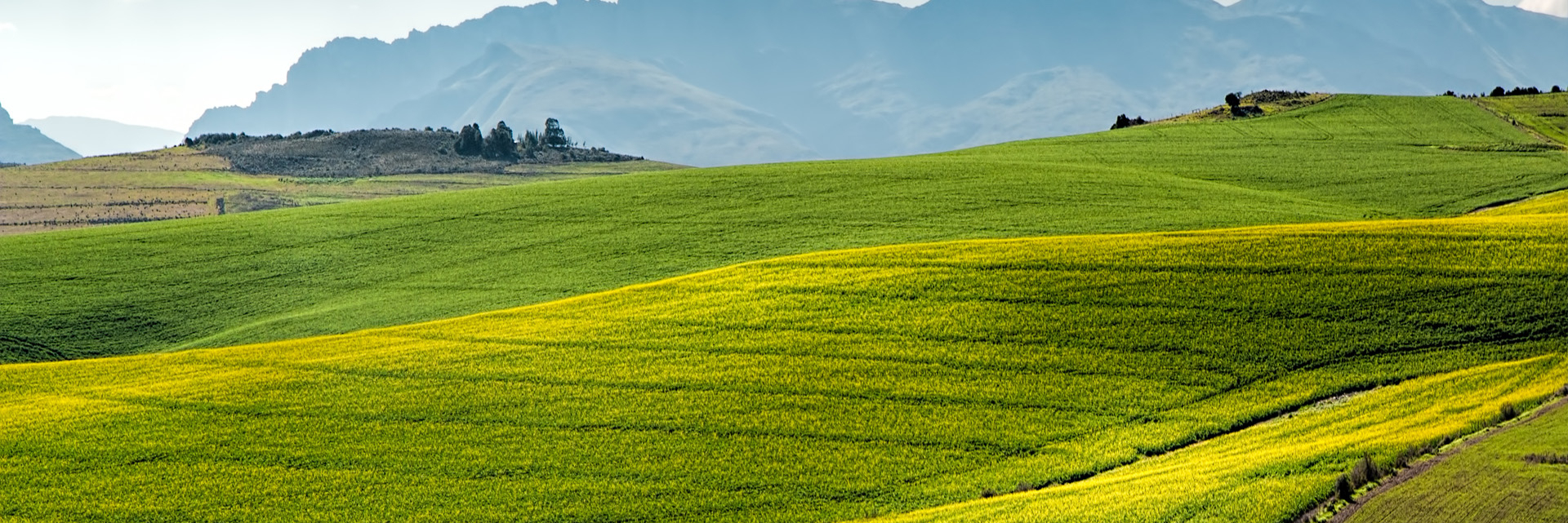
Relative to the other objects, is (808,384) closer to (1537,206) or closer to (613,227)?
(613,227)

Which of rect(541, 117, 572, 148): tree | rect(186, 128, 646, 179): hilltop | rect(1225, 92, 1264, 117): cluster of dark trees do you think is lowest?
rect(186, 128, 646, 179): hilltop

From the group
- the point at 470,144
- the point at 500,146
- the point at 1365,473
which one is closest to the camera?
the point at 1365,473

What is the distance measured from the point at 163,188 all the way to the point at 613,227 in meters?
76.4

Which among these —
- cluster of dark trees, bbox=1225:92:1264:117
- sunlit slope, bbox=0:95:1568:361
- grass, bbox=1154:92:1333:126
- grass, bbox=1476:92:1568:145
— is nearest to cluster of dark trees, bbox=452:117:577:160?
grass, bbox=1154:92:1333:126

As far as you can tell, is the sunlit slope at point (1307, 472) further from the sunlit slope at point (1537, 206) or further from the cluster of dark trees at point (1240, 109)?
the cluster of dark trees at point (1240, 109)

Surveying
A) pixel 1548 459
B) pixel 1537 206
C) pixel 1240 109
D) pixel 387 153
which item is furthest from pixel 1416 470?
pixel 387 153

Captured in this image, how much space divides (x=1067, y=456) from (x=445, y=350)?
1569cm

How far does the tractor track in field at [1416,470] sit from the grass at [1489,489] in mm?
97

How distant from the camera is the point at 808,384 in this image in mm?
24156

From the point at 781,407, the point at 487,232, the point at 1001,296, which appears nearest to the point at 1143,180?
the point at 1001,296

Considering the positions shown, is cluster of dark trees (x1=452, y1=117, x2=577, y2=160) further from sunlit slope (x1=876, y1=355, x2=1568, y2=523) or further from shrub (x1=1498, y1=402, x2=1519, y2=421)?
shrub (x1=1498, y1=402, x2=1519, y2=421)

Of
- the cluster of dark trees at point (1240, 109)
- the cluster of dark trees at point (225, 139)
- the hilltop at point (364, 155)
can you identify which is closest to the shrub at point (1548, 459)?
the cluster of dark trees at point (1240, 109)

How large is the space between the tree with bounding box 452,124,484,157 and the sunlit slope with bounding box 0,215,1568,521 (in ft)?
377

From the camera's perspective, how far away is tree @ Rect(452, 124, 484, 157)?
143 meters
